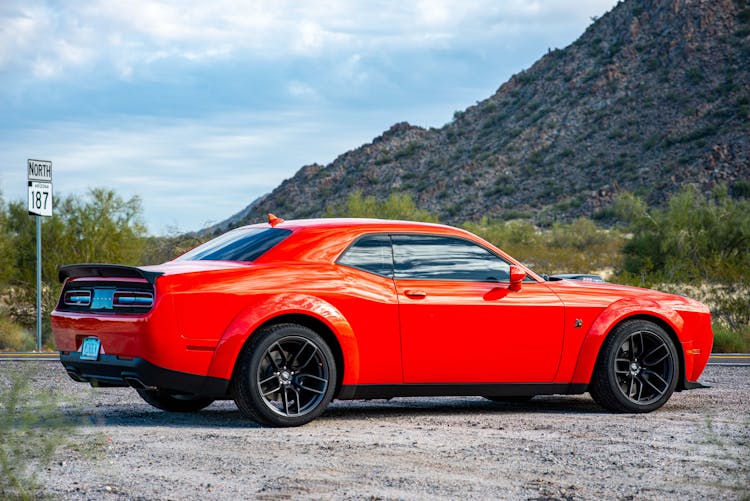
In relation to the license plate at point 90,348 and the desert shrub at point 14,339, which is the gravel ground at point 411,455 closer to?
the license plate at point 90,348

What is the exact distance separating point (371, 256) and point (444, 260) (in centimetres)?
66

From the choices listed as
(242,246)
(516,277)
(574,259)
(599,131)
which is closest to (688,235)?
(574,259)

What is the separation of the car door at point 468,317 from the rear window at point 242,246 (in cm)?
99

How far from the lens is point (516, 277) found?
991 centimetres

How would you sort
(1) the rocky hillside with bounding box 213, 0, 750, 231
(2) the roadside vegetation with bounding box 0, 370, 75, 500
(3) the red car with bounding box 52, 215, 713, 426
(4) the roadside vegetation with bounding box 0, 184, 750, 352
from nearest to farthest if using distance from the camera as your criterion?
(2) the roadside vegetation with bounding box 0, 370, 75, 500
(3) the red car with bounding box 52, 215, 713, 426
(4) the roadside vegetation with bounding box 0, 184, 750, 352
(1) the rocky hillside with bounding box 213, 0, 750, 231

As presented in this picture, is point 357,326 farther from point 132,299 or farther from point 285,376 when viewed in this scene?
point 132,299

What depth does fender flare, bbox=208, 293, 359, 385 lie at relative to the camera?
8.84 m

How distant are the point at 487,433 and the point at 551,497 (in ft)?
7.92

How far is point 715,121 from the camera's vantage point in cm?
6512

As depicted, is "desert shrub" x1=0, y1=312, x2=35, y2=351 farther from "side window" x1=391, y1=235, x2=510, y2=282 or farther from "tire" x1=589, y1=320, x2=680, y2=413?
"tire" x1=589, y1=320, x2=680, y2=413

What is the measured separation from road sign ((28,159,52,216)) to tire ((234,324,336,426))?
1223cm

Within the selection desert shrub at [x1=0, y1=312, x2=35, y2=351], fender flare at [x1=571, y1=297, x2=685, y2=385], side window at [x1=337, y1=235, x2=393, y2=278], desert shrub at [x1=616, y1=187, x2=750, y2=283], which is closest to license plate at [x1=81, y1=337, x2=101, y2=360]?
side window at [x1=337, y1=235, x2=393, y2=278]

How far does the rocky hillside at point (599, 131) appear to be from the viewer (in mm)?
64062

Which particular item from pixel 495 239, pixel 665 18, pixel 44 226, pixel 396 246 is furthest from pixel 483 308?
pixel 665 18
